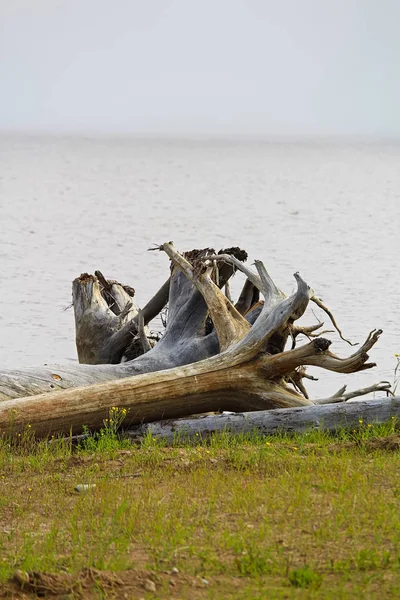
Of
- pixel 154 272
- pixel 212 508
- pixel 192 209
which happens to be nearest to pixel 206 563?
pixel 212 508

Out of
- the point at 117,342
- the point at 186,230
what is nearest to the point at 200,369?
the point at 117,342

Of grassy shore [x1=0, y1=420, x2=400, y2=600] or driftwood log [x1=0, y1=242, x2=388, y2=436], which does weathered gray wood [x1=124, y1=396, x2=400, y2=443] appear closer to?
grassy shore [x1=0, y1=420, x2=400, y2=600]

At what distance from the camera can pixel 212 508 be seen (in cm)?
719

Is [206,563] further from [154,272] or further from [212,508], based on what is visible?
[154,272]

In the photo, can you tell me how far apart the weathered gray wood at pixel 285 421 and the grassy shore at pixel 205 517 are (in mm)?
131

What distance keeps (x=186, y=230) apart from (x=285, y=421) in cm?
2832

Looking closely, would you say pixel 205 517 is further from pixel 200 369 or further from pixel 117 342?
pixel 117 342

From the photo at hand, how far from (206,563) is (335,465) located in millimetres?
2392

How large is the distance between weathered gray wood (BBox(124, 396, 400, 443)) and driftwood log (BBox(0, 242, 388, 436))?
0.31 m

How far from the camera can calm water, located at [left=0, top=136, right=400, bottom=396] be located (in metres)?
20.0


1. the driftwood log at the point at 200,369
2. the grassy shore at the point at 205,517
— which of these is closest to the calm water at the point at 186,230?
the driftwood log at the point at 200,369

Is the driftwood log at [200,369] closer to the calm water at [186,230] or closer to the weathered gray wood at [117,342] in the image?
the weathered gray wood at [117,342]

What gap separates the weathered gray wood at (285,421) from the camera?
9.48 m

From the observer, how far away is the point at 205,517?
276 inches
